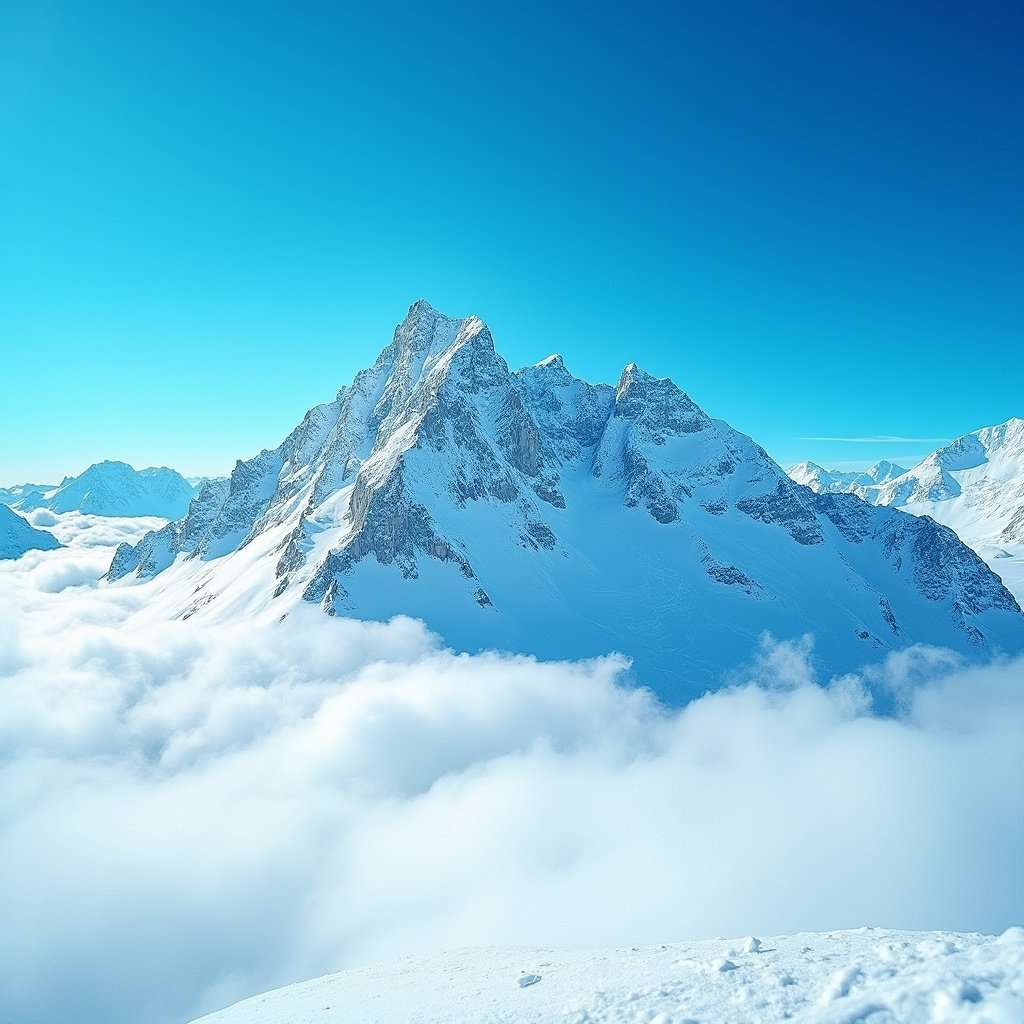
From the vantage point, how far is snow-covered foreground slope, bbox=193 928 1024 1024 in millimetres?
10219

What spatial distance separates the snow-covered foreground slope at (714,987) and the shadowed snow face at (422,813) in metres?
46.7

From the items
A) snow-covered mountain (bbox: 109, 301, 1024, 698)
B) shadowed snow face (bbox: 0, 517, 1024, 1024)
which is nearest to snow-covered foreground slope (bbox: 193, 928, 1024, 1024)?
shadowed snow face (bbox: 0, 517, 1024, 1024)

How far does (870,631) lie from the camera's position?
6609 inches

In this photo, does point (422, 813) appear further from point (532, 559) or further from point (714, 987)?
point (714, 987)

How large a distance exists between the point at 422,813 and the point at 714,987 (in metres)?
82.8

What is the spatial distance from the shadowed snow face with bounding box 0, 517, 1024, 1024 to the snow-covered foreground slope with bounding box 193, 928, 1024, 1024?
4675 cm

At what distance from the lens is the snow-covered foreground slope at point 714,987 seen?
10219mm

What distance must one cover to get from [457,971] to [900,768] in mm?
129053

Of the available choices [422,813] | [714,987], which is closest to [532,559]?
[422,813]

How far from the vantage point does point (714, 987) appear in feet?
41.5

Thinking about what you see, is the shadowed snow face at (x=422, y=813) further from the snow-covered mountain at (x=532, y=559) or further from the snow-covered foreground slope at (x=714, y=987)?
the snow-covered foreground slope at (x=714, y=987)

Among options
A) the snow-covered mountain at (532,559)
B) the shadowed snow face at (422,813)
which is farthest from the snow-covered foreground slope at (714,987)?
the snow-covered mountain at (532,559)


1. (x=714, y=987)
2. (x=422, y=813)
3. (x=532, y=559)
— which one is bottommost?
(x=422, y=813)

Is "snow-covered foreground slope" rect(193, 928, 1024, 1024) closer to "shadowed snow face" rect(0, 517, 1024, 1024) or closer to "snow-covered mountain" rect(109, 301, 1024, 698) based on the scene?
"shadowed snow face" rect(0, 517, 1024, 1024)
